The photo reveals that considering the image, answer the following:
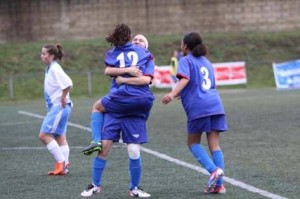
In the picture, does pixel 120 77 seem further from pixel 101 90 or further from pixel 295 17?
pixel 295 17

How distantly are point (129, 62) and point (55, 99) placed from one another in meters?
2.63

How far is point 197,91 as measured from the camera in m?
8.62

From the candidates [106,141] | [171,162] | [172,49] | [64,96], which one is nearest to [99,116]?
[106,141]

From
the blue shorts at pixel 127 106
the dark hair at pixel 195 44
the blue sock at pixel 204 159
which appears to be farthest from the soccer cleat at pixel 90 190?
the dark hair at pixel 195 44

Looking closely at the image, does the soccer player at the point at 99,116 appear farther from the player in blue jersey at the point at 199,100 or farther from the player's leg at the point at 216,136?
the player's leg at the point at 216,136

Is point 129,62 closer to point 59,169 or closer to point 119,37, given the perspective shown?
point 119,37

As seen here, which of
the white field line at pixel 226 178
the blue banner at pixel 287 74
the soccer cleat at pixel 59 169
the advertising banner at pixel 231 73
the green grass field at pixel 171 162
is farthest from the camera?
the advertising banner at pixel 231 73

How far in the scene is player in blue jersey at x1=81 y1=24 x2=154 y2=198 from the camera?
8383mm

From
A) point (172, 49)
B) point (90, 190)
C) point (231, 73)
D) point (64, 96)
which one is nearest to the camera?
point (90, 190)

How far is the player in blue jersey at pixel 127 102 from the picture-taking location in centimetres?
838

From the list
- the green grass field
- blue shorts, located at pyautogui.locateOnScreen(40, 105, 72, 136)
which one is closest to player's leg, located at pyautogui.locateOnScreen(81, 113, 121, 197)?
the green grass field

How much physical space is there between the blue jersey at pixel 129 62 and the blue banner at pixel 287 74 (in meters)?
24.2

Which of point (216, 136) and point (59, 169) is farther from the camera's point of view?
point (59, 169)

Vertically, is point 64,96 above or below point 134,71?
below
